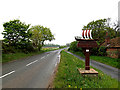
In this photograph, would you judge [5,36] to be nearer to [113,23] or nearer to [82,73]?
[82,73]

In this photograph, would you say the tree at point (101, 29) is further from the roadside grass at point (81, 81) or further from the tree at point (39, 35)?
the roadside grass at point (81, 81)

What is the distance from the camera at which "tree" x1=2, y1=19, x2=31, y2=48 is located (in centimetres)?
1780

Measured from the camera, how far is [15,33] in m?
18.2

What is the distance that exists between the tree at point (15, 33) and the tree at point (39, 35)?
7834mm

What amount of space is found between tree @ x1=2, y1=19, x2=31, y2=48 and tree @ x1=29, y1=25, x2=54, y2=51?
7.83 m

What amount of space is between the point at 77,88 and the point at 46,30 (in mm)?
32070

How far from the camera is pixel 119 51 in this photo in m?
12.7

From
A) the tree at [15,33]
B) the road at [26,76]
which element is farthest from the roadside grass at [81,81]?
the tree at [15,33]

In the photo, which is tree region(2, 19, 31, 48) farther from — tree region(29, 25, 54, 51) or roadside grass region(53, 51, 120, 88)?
roadside grass region(53, 51, 120, 88)

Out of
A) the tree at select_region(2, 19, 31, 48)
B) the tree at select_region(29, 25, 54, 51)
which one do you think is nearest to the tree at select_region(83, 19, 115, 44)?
the tree at select_region(29, 25, 54, 51)

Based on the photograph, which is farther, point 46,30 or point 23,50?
point 46,30

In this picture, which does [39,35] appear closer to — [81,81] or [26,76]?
[26,76]

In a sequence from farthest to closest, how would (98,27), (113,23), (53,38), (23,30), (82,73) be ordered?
(53,38), (113,23), (98,27), (23,30), (82,73)

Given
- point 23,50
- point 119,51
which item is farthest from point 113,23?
point 23,50
